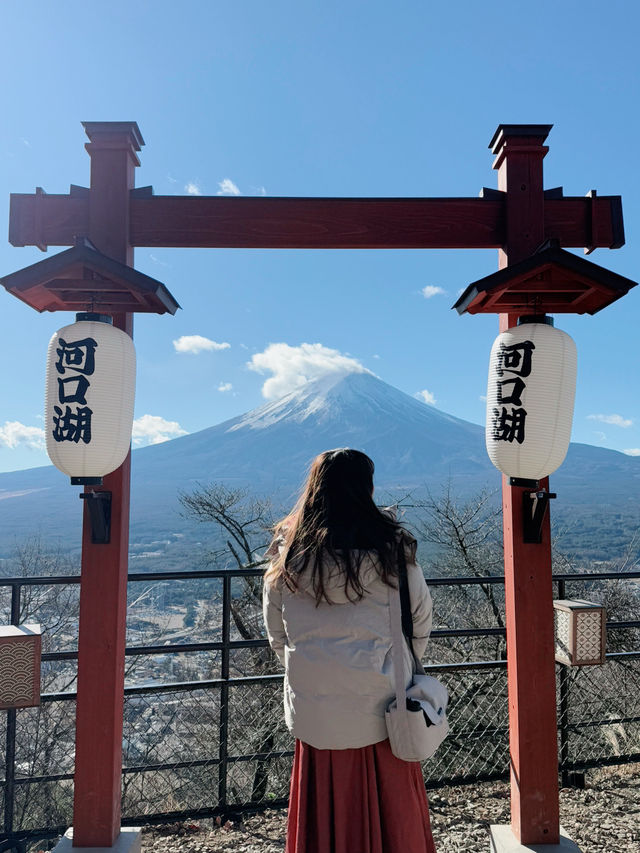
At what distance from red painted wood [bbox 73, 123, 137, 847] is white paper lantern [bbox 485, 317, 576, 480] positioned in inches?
70.7

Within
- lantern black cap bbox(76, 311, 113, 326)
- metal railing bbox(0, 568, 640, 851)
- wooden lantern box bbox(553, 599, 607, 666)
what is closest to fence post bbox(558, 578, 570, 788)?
metal railing bbox(0, 568, 640, 851)

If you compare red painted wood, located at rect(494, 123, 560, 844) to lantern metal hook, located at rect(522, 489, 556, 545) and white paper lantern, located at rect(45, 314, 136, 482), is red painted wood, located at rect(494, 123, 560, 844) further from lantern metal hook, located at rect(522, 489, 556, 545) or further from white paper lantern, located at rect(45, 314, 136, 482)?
white paper lantern, located at rect(45, 314, 136, 482)

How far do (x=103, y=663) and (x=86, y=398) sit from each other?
1.21 meters

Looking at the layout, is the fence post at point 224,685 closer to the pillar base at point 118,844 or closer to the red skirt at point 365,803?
the pillar base at point 118,844

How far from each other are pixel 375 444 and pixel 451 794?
62.6 meters

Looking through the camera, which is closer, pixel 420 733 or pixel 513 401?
pixel 420 733

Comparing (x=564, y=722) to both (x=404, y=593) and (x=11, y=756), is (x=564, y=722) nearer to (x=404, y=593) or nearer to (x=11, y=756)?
(x=404, y=593)

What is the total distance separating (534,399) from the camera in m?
2.60

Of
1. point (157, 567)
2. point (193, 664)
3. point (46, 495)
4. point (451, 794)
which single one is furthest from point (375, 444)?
point (451, 794)

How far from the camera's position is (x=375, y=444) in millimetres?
65750

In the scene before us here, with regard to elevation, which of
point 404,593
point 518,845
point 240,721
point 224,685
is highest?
point 404,593

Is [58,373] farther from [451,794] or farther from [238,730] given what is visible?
[238,730]

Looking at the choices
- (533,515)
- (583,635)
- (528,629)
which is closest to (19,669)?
(528,629)

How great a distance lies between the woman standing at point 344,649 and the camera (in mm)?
1833
